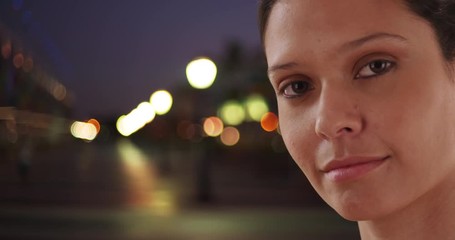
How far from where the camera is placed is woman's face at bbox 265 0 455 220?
→ 52.9 inches

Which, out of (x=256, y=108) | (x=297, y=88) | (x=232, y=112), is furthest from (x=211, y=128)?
(x=232, y=112)

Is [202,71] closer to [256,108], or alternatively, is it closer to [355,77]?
[355,77]

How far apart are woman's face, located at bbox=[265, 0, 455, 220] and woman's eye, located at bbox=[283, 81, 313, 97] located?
6cm

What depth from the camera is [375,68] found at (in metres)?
→ 1.39

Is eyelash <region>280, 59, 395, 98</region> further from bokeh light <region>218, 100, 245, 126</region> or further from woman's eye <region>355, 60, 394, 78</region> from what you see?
bokeh light <region>218, 100, 245, 126</region>

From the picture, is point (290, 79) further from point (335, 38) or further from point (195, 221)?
point (195, 221)

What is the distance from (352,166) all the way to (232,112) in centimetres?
7077

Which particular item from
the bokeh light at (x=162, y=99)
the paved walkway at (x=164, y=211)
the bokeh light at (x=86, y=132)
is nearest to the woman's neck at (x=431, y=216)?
the paved walkway at (x=164, y=211)

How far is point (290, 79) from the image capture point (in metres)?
1.54

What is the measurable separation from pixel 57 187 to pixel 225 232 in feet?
33.7

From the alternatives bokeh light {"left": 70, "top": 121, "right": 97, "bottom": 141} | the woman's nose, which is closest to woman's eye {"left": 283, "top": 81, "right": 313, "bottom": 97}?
the woman's nose

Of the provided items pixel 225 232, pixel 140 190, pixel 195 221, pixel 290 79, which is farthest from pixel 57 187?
pixel 290 79

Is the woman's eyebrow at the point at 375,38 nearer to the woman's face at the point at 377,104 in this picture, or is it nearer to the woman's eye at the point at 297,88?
the woman's face at the point at 377,104

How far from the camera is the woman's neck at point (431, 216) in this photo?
1441 millimetres
